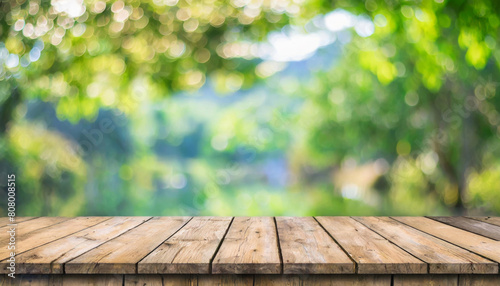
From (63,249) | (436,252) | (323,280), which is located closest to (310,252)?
(323,280)

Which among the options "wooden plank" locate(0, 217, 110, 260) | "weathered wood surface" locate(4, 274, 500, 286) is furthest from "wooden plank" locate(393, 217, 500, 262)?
"wooden plank" locate(0, 217, 110, 260)

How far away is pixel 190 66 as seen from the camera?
3.24 meters

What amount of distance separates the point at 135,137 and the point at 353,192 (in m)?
1.76

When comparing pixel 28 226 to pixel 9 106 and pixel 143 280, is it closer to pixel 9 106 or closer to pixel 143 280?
pixel 143 280

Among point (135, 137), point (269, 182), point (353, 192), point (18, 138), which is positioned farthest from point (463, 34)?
point (18, 138)

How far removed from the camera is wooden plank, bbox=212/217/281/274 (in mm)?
1077

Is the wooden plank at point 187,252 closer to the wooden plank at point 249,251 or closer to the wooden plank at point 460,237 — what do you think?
the wooden plank at point 249,251

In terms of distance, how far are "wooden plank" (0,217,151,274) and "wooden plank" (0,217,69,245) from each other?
0.18m

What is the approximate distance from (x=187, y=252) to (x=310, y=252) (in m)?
0.33

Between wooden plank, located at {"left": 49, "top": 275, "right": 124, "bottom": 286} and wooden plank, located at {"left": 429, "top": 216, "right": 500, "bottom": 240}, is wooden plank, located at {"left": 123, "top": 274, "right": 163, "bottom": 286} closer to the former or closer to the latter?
wooden plank, located at {"left": 49, "top": 275, "right": 124, "bottom": 286}

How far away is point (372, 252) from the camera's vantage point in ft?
3.90

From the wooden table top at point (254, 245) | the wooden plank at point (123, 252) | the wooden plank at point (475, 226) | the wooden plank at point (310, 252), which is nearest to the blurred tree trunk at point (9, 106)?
the wooden table top at point (254, 245)

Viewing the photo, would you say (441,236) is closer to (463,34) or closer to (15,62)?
(463,34)

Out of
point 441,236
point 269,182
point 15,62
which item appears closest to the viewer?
point 441,236
